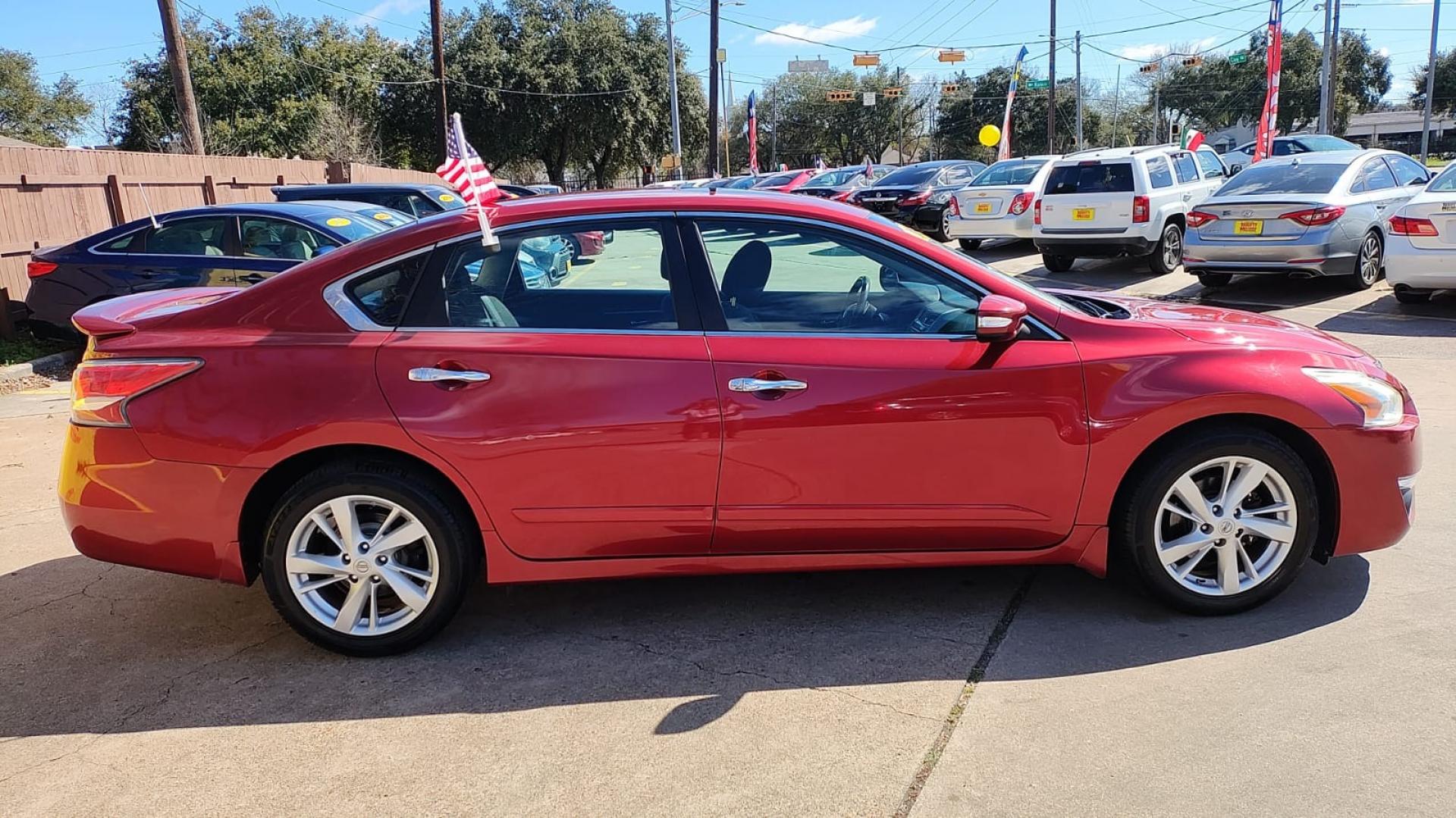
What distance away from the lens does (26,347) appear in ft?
32.9

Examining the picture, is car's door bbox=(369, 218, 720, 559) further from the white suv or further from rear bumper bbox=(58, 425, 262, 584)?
the white suv

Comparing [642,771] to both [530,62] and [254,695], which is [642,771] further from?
[530,62]

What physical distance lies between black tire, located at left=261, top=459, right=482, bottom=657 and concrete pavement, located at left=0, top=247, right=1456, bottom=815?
100 mm

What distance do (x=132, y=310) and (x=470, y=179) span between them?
56.6 inches

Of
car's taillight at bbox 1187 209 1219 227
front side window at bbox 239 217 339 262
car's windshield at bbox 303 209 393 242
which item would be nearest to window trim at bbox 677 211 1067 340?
car's windshield at bbox 303 209 393 242

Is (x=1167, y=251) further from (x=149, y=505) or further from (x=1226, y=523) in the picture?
(x=149, y=505)

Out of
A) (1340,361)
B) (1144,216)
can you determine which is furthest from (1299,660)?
(1144,216)

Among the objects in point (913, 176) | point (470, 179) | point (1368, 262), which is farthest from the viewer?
point (913, 176)

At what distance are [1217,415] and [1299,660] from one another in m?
0.86

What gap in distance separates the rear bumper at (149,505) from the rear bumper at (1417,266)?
1014 centimetres

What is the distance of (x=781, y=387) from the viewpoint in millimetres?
3369

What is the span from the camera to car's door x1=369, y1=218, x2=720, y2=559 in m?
3.37

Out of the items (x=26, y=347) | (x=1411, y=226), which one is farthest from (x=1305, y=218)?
(x=26, y=347)

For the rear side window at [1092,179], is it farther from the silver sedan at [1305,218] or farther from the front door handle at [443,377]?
the front door handle at [443,377]
